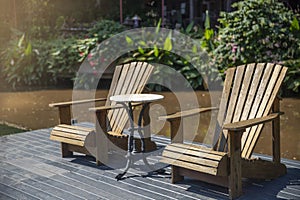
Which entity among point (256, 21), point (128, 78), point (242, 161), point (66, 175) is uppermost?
point (256, 21)

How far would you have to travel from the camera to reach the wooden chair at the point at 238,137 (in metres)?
2.89

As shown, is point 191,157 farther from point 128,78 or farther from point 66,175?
point 128,78

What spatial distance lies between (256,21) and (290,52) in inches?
33.1

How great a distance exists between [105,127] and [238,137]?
1.37m

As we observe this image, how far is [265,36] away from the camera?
7.71m

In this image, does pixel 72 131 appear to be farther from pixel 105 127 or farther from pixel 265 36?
pixel 265 36

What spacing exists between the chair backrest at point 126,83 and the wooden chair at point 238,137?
0.74 meters

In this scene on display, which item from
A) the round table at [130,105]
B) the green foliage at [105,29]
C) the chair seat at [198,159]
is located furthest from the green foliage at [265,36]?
the chair seat at [198,159]

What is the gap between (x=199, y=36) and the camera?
9477 mm

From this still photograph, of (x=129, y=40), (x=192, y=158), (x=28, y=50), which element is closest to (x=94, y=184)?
(x=192, y=158)

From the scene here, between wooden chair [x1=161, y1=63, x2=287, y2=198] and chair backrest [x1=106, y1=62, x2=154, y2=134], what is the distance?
74 centimetres

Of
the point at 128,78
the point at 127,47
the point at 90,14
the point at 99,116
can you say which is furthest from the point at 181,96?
the point at 90,14

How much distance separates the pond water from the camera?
5.05m

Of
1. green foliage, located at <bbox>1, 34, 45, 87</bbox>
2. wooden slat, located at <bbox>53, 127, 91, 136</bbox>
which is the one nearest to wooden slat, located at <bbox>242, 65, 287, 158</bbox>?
wooden slat, located at <bbox>53, 127, 91, 136</bbox>
